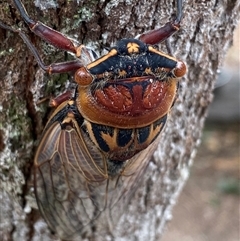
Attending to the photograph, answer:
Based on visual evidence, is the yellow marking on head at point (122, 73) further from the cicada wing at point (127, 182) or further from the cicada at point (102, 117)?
the cicada wing at point (127, 182)

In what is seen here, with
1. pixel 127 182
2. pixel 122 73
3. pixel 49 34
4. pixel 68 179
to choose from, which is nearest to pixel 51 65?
pixel 49 34

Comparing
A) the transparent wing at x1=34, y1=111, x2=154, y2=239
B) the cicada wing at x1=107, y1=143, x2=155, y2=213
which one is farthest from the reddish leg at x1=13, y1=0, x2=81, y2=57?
the cicada wing at x1=107, y1=143, x2=155, y2=213

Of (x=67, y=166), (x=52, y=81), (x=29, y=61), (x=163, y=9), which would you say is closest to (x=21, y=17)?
(x=29, y=61)

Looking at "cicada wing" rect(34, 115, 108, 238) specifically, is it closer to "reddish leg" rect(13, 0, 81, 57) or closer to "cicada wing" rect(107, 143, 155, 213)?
"cicada wing" rect(107, 143, 155, 213)

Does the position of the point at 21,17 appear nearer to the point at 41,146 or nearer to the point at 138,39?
the point at 138,39

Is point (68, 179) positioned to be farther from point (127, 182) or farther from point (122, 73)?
point (122, 73)

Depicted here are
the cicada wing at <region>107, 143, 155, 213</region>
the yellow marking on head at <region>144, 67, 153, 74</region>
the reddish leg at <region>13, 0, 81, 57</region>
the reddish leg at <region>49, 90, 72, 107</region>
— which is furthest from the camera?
the cicada wing at <region>107, 143, 155, 213</region>

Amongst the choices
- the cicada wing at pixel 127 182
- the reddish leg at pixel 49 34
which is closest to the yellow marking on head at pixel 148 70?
the reddish leg at pixel 49 34
